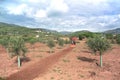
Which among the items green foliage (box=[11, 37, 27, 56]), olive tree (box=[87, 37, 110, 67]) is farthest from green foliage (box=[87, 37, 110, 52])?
green foliage (box=[11, 37, 27, 56])

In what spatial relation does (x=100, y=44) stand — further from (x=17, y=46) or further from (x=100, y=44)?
(x=17, y=46)

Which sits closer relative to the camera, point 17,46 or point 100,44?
point 17,46

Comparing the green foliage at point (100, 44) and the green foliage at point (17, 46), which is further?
the green foliage at point (100, 44)

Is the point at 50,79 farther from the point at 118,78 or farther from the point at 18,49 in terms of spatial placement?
the point at 18,49

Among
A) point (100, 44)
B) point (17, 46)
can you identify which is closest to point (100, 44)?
point (100, 44)

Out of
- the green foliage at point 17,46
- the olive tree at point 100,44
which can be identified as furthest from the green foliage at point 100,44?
the green foliage at point 17,46

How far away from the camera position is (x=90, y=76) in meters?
31.1

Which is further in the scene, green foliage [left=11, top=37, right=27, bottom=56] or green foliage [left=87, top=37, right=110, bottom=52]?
green foliage [left=87, top=37, right=110, bottom=52]

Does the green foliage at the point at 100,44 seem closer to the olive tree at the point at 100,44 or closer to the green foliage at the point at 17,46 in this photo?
the olive tree at the point at 100,44

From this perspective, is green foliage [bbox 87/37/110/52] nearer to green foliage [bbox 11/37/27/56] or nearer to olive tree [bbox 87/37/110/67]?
olive tree [bbox 87/37/110/67]

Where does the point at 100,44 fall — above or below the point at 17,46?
above

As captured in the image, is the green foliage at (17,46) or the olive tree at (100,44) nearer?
the green foliage at (17,46)

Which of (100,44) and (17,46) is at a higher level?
(100,44)

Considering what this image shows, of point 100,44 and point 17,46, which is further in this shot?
point 100,44
